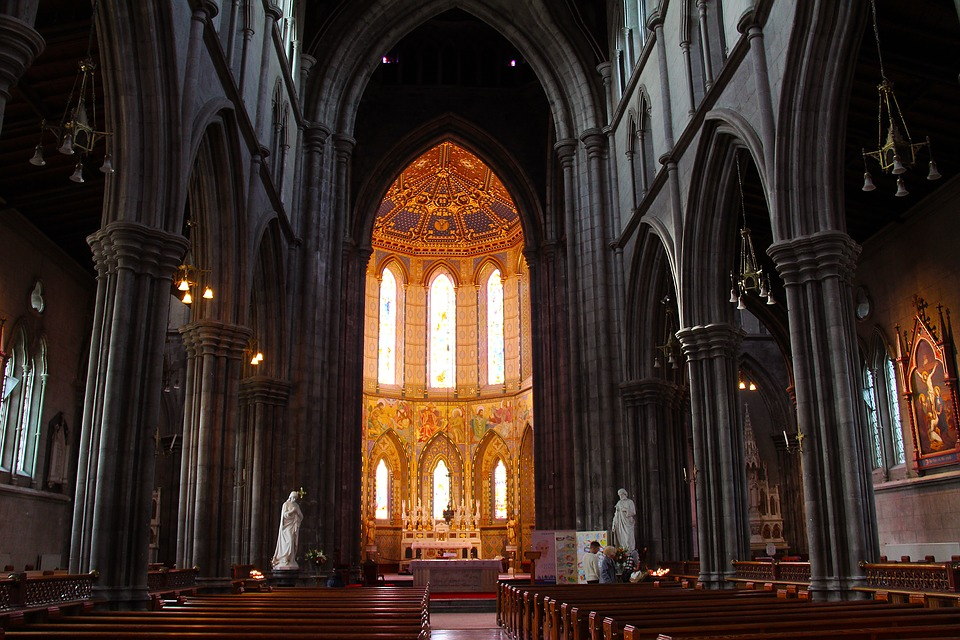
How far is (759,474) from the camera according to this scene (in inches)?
1289

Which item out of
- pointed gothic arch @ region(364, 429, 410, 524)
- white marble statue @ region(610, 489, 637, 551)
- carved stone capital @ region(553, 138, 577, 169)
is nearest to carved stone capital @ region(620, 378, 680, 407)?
white marble statue @ region(610, 489, 637, 551)

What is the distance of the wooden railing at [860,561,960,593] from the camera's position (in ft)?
35.5

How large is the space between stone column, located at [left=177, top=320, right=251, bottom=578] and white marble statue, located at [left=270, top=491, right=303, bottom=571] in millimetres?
2784

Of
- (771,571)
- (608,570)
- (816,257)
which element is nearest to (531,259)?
(608,570)

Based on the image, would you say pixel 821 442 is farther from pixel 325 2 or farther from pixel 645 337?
pixel 325 2

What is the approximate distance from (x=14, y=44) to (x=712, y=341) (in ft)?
44.9

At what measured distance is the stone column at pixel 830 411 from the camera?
12336 mm

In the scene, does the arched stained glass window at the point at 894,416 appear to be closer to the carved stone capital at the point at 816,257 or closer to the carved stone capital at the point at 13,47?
the carved stone capital at the point at 816,257

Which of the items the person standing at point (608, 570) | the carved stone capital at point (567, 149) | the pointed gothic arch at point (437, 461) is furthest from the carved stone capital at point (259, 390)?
the pointed gothic arch at point (437, 461)

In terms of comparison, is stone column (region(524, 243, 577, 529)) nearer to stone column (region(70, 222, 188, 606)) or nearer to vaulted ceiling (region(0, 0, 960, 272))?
vaulted ceiling (region(0, 0, 960, 272))

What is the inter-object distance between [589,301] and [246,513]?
10.6 meters

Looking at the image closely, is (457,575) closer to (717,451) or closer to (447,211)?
(717,451)

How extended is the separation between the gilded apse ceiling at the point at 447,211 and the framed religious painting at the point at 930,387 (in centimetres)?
2194

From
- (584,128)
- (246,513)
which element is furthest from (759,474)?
(246,513)
